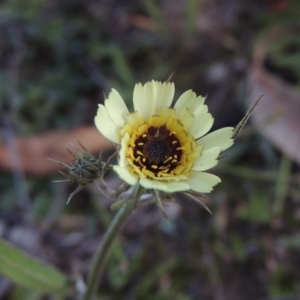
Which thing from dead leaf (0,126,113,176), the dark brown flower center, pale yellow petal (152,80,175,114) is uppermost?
pale yellow petal (152,80,175,114)

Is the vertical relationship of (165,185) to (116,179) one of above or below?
above

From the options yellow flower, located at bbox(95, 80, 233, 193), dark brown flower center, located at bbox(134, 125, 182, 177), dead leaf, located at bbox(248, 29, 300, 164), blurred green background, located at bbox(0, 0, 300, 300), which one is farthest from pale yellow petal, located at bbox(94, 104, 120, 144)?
dead leaf, located at bbox(248, 29, 300, 164)

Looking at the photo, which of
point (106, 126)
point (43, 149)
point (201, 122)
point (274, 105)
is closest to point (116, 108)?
point (106, 126)

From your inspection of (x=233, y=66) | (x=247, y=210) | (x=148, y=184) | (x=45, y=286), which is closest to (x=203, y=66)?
(x=233, y=66)

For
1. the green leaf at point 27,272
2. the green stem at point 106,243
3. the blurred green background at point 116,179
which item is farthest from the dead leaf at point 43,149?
the green stem at point 106,243

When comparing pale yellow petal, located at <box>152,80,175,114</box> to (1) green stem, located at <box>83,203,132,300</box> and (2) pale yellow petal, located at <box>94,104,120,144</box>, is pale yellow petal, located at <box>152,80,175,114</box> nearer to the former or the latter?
(2) pale yellow petal, located at <box>94,104,120,144</box>

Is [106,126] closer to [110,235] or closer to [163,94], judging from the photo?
[163,94]

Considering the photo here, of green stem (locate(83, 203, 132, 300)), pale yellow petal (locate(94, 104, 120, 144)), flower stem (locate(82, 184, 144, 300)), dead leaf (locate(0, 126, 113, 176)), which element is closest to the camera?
pale yellow petal (locate(94, 104, 120, 144))
